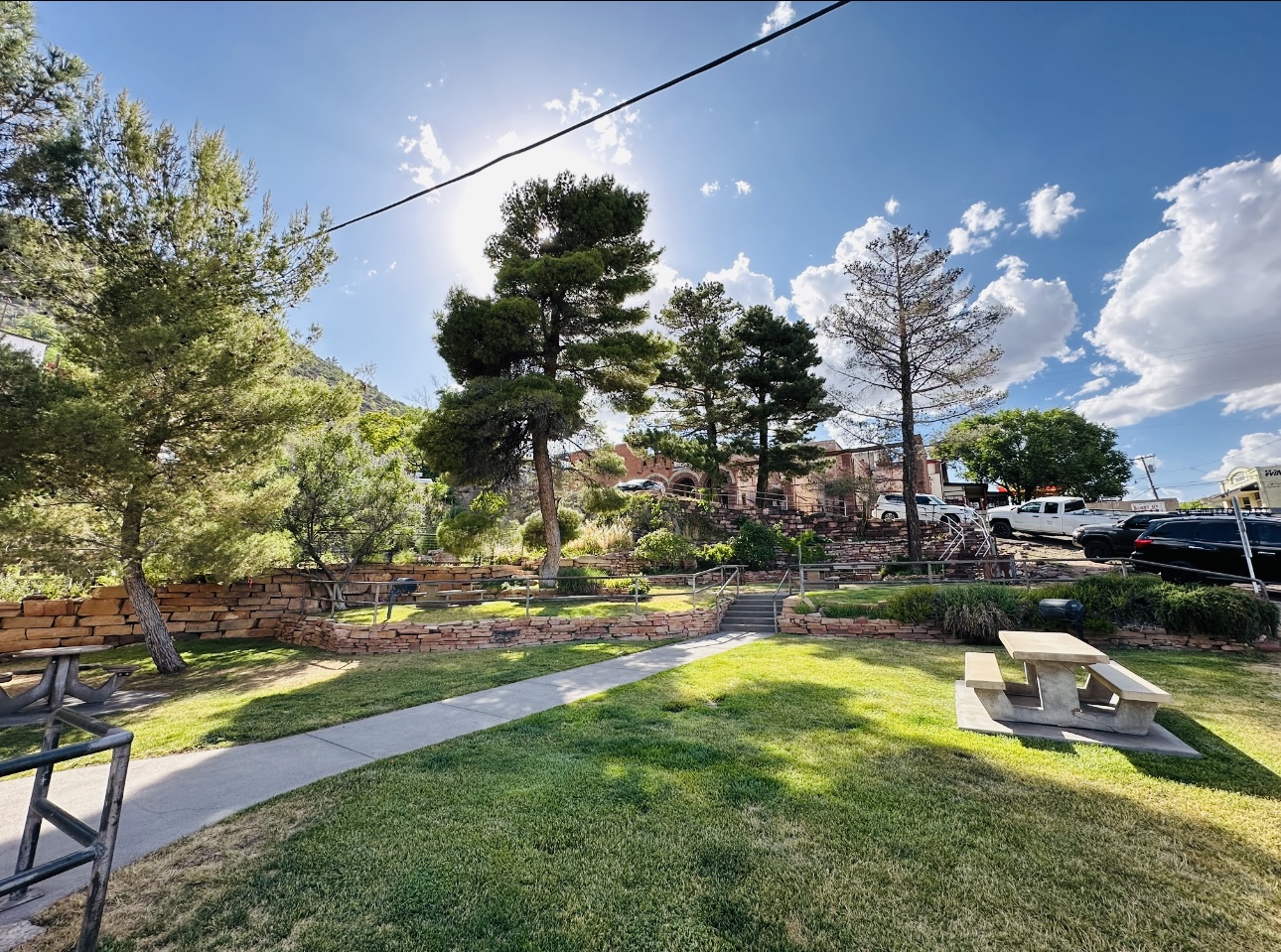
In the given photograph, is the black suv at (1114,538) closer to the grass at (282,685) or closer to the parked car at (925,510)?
the parked car at (925,510)

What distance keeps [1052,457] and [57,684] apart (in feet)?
153

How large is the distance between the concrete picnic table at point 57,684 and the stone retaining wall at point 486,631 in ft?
11.9

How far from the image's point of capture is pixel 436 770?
3729 millimetres

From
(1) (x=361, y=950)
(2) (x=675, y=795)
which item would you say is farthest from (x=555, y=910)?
(2) (x=675, y=795)

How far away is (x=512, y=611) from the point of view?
1177 centimetres

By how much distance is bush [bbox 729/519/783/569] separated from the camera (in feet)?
54.6

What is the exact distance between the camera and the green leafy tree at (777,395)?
2120 centimetres

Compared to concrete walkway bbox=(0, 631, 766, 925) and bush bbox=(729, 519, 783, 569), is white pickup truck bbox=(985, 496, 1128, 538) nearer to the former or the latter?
bush bbox=(729, 519, 783, 569)

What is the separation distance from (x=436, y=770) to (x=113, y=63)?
8096mm

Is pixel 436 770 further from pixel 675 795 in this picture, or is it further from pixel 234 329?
pixel 234 329

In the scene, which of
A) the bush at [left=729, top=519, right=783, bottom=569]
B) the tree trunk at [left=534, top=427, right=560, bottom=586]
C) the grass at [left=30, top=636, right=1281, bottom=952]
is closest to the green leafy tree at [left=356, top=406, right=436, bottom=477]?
the tree trunk at [left=534, top=427, right=560, bottom=586]

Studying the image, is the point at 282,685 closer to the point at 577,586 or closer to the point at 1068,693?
the point at 577,586

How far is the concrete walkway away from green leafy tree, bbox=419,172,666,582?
8590 mm

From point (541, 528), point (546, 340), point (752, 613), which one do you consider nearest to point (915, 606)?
point (752, 613)
